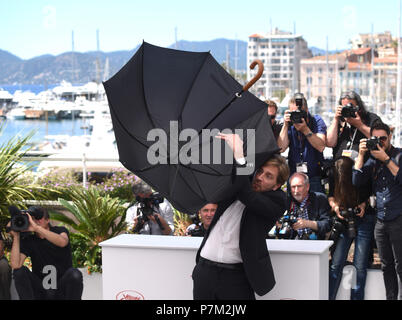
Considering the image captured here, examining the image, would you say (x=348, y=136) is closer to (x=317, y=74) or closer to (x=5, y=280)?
(x=5, y=280)

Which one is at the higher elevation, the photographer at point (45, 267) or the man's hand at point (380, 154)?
the man's hand at point (380, 154)

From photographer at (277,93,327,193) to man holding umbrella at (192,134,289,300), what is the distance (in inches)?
79.7

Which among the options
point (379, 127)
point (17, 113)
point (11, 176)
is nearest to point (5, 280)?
point (11, 176)

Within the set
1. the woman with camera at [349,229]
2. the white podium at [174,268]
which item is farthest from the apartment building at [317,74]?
the white podium at [174,268]

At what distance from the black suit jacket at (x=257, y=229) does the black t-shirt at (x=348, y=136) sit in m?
2.21

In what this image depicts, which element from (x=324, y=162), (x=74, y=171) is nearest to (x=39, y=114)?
(x=74, y=171)

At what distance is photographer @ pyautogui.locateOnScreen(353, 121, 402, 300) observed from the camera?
504 centimetres

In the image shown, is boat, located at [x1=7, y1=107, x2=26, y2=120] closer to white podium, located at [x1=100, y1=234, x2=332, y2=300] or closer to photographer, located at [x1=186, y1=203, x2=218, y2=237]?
photographer, located at [x1=186, y1=203, x2=218, y2=237]

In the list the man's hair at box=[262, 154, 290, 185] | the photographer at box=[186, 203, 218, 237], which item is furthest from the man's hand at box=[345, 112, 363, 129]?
the man's hair at box=[262, 154, 290, 185]

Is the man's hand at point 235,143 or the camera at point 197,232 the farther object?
the camera at point 197,232

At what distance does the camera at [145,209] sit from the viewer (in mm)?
5715

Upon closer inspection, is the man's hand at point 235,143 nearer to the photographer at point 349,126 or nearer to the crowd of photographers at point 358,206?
the crowd of photographers at point 358,206

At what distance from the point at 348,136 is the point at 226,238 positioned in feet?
8.30

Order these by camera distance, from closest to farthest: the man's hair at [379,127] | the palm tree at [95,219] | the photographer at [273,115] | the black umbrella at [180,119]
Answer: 1. the black umbrella at [180,119]
2. the man's hair at [379,127]
3. the photographer at [273,115]
4. the palm tree at [95,219]
